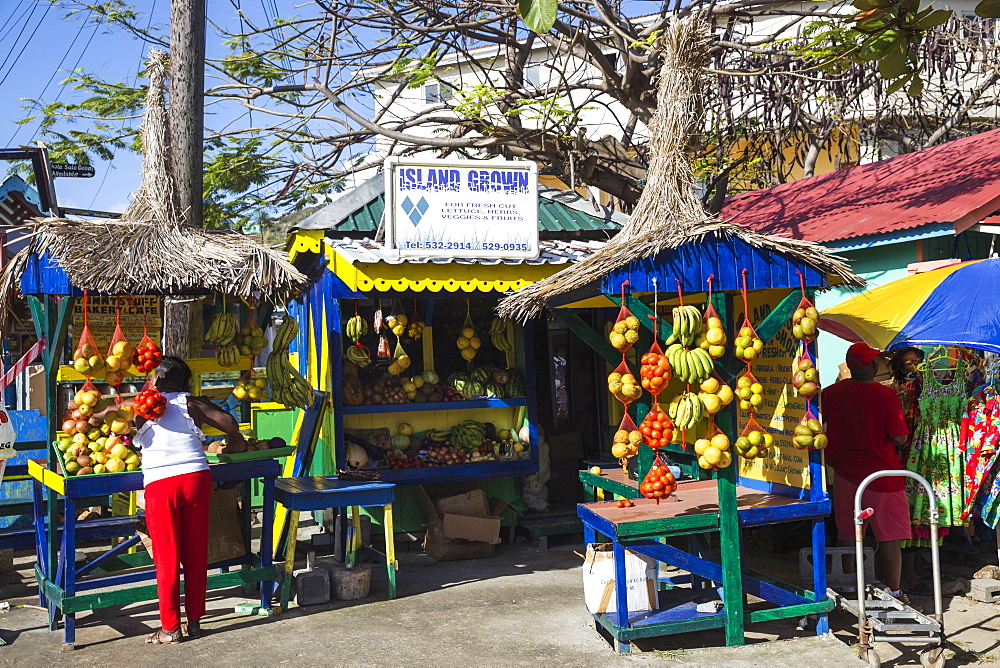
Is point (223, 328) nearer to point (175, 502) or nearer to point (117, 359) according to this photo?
point (117, 359)

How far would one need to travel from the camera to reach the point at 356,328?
8.70 meters

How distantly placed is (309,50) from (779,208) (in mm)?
7120

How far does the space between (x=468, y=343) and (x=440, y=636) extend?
3585 mm

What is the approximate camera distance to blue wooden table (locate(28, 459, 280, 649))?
6215mm

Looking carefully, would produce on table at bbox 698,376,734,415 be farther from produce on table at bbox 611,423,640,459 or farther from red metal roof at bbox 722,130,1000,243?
red metal roof at bbox 722,130,1000,243

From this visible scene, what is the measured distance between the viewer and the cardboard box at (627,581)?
5922 millimetres

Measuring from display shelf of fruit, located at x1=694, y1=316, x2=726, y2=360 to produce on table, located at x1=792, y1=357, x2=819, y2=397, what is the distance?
0.63 m

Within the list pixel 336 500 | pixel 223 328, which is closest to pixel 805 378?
pixel 336 500

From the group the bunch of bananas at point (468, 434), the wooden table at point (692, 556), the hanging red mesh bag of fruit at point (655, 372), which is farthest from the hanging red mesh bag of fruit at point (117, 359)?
the hanging red mesh bag of fruit at point (655, 372)

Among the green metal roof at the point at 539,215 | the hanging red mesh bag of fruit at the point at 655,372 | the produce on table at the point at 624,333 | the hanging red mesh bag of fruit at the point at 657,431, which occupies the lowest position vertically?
the hanging red mesh bag of fruit at the point at 657,431

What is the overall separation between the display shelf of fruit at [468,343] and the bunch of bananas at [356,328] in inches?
40.7

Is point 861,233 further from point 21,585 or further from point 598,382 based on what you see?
point 21,585

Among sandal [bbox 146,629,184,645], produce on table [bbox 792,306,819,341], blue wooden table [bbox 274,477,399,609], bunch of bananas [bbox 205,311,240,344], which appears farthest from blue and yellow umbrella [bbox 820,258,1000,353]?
sandal [bbox 146,629,184,645]

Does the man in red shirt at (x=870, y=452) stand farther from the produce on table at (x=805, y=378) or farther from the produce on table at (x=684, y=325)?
the produce on table at (x=684, y=325)
